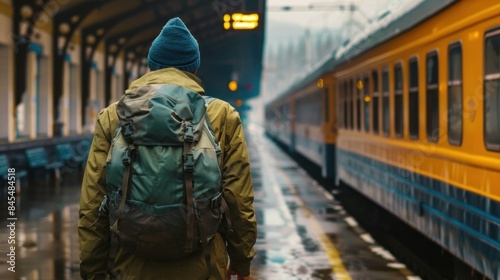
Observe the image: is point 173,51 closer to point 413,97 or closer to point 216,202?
point 216,202

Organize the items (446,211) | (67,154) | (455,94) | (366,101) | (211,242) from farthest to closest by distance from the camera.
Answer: (67,154) → (366,101) → (446,211) → (455,94) → (211,242)

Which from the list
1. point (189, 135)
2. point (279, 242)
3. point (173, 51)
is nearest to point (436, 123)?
point (279, 242)

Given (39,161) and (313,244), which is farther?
(39,161)

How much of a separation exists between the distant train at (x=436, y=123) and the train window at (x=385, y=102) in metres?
0.02

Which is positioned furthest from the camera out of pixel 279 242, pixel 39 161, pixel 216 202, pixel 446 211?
pixel 39 161

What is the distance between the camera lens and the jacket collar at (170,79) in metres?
3.47

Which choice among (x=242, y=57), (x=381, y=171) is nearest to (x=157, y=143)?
(x=381, y=171)

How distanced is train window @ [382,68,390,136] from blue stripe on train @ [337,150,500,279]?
20.8 inches

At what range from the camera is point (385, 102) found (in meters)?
12.2

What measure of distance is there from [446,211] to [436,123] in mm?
1078

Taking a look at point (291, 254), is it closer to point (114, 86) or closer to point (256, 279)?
point (256, 279)

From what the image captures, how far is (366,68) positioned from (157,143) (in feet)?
35.8

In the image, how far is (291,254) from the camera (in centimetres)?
1010

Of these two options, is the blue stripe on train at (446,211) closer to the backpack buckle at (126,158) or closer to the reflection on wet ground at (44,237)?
the reflection on wet ground at (44,237)
